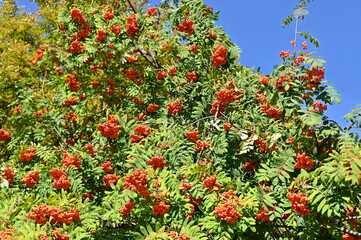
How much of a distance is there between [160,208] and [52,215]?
128 cm

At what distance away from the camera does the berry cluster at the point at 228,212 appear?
12.5 ft

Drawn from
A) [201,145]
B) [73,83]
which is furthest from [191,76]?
[73,83]

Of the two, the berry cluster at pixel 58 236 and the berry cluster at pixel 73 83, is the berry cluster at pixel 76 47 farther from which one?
the berry cluster at pixel 58 236

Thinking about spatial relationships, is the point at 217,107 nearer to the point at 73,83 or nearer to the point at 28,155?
the point at 28,155

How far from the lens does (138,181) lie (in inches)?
152

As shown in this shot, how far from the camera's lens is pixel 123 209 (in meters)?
4.19

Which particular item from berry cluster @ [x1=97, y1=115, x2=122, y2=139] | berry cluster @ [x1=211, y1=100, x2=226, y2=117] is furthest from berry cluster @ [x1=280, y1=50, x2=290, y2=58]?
berry cluster @ [x1=97, y1=115, x2=122, y2=139]

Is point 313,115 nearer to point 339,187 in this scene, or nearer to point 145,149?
point 339,187

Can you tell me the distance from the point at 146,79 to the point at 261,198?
437cm

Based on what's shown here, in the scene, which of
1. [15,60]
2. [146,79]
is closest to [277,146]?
[146,79]

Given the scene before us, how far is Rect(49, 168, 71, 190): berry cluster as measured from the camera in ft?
16.3

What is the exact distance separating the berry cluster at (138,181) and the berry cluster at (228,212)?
89 cm

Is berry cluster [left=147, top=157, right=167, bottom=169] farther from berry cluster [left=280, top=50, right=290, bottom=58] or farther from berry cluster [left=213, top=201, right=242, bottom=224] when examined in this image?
berry cluster [left=280, top=50, right=290, bottom=58]

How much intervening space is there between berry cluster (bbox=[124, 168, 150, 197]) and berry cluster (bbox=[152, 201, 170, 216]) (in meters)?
0.22
